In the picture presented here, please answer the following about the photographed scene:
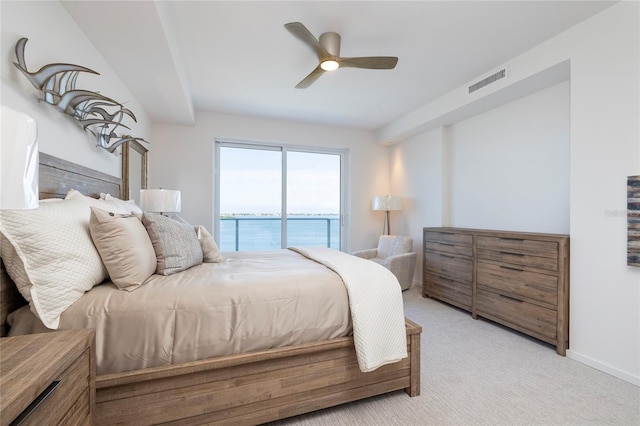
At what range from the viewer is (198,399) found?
4.38 feet

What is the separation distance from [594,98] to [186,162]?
448cm

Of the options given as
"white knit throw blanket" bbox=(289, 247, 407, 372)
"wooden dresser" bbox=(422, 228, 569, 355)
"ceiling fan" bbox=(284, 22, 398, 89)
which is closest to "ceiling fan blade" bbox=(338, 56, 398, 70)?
"ceiling fan" bbox=(284, 22, 398, 89)

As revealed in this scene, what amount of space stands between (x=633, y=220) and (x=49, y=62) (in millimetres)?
3779

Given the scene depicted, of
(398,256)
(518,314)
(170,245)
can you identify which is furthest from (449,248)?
(170,245)

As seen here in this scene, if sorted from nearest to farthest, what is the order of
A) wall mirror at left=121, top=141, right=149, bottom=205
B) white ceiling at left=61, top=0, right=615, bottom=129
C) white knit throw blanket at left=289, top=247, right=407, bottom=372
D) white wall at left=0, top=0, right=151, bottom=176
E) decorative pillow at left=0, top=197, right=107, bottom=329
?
1. decorative pillow at left=0, top=197, right=107, bottom=329
2. white wall at left=0, top=0, right=151, bottom=176
3. white knit throw blanket at left=289, top=247, right=407, bottom=372
4. white ceiling at left=61, top=0, right=615, bottom=129
5. wall mirror at left=121, top=141, right=149, bottom=205

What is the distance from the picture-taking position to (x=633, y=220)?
6.15 feet

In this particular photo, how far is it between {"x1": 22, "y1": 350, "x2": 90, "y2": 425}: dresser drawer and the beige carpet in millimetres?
951

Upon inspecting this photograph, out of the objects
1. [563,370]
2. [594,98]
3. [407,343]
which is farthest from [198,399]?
[594,98]

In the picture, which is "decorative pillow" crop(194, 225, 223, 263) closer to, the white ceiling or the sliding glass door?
the white ceiling

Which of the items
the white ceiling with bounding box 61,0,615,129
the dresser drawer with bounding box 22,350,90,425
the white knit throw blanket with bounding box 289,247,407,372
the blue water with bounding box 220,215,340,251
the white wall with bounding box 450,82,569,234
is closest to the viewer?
the dresser drawer with bounding box 22,350,90,425

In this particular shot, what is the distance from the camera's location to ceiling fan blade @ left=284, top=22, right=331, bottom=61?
6.10 ft

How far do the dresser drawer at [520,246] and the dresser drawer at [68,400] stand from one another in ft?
9.95

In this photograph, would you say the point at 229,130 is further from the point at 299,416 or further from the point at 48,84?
the point at 299,416

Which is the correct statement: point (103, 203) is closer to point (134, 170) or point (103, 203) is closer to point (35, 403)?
point (35, 403)
